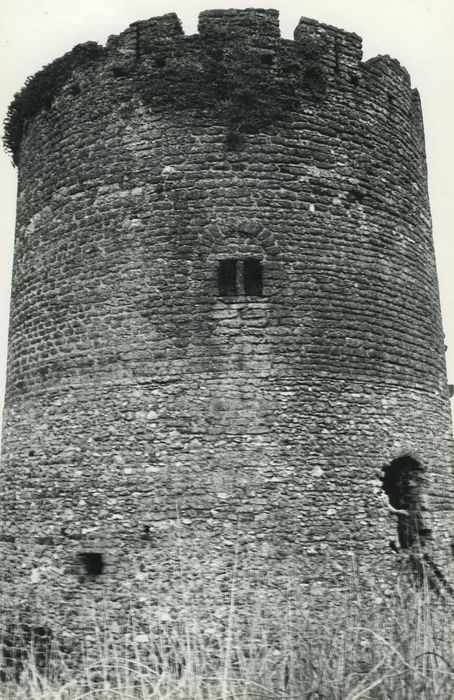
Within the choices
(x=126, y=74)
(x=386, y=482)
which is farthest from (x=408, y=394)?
(x=126, y=74)

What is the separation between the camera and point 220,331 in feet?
27.2

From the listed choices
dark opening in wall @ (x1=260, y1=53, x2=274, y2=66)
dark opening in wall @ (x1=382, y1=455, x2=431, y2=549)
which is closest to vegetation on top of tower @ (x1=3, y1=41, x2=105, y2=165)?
dark opening in wall @ (x1=260, y1=53, x2=274, y2=66)

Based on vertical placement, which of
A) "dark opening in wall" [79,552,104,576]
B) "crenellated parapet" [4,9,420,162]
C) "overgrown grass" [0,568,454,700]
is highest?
"crenellated parapet" [4,9,420,162]

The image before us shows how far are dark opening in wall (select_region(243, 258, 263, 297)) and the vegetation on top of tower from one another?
3.89 meters

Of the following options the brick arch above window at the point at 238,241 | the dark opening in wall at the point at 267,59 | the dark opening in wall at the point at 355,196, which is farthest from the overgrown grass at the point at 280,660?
the dark opening in wall at the point at 267,59

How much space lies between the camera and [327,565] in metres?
7.84

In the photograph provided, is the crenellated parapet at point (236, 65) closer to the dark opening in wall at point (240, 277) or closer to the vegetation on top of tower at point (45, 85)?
the vegetation on top of tower at point (45, 85)

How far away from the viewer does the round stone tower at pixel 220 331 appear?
314 inches

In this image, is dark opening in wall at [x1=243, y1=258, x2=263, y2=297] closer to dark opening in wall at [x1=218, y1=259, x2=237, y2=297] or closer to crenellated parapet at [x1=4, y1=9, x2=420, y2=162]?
dark opening in wall at [x1=218, y1=259, x2=237, y2=297]

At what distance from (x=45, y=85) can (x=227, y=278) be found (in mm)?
4439

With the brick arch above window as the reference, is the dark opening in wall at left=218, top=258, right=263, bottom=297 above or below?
below

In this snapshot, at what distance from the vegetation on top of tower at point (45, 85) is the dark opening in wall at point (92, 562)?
21.5 ft

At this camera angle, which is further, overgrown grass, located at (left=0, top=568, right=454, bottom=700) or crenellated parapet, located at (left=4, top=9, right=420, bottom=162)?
crenellated parapet, located at (left=4, top=9, right=420, bottom=162)

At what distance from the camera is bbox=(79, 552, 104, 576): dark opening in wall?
8.07 meters
